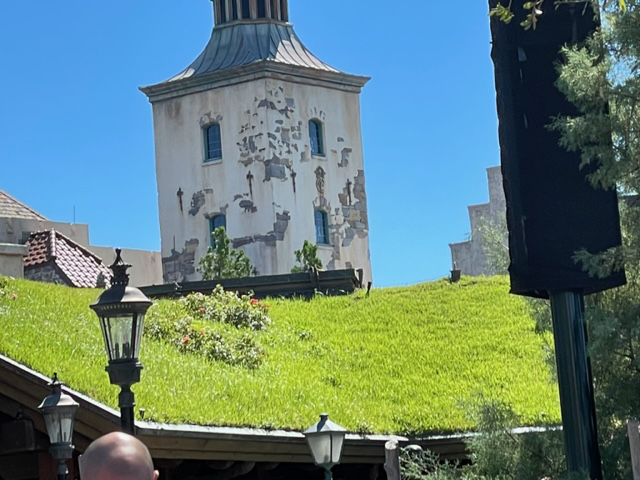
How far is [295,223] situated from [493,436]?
126 ft

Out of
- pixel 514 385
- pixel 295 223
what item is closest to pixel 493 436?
pixel 514 385

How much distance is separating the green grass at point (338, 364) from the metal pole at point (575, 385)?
2.06m

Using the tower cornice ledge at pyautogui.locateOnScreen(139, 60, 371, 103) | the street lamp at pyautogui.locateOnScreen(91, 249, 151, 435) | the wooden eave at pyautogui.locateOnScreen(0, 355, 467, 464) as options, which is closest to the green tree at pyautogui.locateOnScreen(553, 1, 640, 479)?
the street lamp at pyautogui.locateOnScreen(91, 249, 151, 435)

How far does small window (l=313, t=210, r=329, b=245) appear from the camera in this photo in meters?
52.9

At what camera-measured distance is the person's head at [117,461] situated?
543 centimetres

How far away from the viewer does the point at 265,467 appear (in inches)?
626

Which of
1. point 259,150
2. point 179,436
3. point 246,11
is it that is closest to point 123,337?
point 179,436

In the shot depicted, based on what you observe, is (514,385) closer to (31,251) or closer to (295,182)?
(31,251)

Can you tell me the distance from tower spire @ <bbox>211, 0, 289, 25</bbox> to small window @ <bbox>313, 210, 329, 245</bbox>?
22.0ft

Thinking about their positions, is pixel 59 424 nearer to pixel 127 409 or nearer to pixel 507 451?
pixel 127 409

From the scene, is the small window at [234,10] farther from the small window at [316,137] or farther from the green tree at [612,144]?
the green tree at [612,144]

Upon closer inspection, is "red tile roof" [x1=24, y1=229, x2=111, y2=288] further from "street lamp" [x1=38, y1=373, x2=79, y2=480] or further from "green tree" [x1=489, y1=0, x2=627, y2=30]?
"green tree" [x1=489, y1=0, x2=627, y2=30]

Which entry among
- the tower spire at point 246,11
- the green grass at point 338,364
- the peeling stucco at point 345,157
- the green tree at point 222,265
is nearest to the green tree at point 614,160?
the green grass at point 338,364

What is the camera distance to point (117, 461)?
5449 mm
